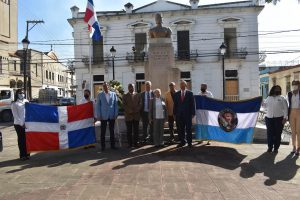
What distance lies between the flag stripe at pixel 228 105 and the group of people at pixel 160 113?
0.30 metres

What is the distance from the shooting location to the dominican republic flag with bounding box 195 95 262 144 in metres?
9.10

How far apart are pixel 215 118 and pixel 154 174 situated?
361 centimetres

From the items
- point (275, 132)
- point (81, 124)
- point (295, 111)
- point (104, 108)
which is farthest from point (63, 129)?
point (295, 111)

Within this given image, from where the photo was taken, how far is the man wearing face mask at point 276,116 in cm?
855

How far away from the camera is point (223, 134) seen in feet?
30.7

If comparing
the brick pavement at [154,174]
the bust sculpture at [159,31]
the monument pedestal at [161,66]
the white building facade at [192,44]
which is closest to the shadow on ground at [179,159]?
the brick pavement at [154,174]

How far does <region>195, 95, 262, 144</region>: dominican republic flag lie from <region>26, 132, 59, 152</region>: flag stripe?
3.81m

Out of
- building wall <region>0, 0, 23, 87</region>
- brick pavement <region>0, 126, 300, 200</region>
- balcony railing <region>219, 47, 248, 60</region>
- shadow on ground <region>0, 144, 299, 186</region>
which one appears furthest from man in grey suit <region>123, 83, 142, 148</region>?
building wall <region>0, 0, 23, 87</region>

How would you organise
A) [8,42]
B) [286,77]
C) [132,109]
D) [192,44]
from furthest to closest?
[8,42], [286,77], [192,44], [132,109]

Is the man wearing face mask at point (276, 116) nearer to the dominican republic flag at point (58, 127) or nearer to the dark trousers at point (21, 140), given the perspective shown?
the dominican republic flag at point (58, 127)

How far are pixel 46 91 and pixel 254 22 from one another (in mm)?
22720

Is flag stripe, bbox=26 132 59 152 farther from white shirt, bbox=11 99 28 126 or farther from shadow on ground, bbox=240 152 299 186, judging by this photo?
shadow on ground, bbox=240 152 299 186

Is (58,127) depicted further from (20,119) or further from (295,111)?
(295,111)

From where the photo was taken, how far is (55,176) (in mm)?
6438
